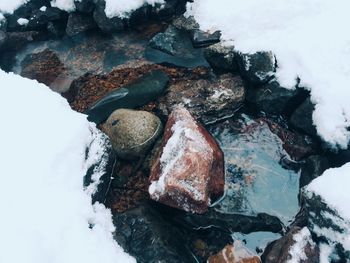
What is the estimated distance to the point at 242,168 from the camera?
15.9 feet

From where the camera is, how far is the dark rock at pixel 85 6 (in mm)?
6527

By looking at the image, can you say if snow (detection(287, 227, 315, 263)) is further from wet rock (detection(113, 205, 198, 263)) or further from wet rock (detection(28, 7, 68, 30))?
wet rock (detection(28, 7, 68, 30))

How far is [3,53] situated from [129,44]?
7.08ft

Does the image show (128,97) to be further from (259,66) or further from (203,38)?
(259,66)

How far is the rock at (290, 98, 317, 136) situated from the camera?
4.83 m

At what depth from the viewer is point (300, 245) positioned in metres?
3.92

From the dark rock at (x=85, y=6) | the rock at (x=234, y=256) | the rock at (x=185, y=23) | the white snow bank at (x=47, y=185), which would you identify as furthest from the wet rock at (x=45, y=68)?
the rock at (x=234, y=256)

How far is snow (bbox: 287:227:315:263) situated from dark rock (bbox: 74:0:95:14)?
4.69m

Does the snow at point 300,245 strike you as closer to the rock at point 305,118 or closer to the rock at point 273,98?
the rock at point 305,118

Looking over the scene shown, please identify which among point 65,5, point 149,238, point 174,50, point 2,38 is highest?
point 65,5

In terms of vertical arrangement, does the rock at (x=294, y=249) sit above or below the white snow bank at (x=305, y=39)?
below

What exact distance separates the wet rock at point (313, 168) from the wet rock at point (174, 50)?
213 cm

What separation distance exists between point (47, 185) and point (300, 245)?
2527 millimetres

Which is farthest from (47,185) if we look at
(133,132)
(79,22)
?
(79,22)
